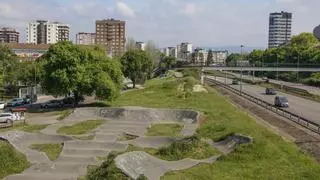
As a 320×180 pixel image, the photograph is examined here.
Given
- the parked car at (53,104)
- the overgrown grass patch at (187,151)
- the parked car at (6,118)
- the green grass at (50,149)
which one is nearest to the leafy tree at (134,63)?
the parked car at (53,104)

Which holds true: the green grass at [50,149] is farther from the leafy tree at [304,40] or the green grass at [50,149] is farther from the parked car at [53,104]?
the leafy tree at [304,40]

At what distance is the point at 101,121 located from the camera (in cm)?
4834

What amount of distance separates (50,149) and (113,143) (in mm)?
4258

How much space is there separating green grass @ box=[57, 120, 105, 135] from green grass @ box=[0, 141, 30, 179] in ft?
41.8

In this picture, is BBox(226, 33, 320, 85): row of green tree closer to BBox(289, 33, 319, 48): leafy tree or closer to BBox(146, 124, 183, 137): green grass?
BBox(289, 33, 319, 48): leafy tree

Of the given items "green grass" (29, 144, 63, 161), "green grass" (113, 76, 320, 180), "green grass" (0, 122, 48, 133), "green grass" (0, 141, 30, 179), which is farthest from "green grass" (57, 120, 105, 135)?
"green grass" (0, 141, 30, 179)

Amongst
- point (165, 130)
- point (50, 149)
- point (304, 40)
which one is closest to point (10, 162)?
point (50, 149)

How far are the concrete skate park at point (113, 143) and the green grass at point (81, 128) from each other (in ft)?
2.35

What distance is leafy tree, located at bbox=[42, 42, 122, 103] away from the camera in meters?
57.0

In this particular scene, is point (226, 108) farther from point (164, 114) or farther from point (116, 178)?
point (116, 178)

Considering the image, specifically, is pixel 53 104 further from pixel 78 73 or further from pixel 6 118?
pixel 6 118

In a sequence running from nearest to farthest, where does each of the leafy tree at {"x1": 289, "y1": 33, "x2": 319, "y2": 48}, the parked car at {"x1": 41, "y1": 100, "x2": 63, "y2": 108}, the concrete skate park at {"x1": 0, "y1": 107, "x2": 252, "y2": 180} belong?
the concrete skate park at {"x1": 0, "y1": 107, "x2": 252, "y2": 180}
the parked car at {"x1": 41, "y1": 100, "x2": 63, "y2": 108}
the leafy tree at {"x1": 289, "y1": 33, "x2": 319, "y2": 48}

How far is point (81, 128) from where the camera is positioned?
43469mm

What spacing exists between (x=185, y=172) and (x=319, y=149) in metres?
10.8
